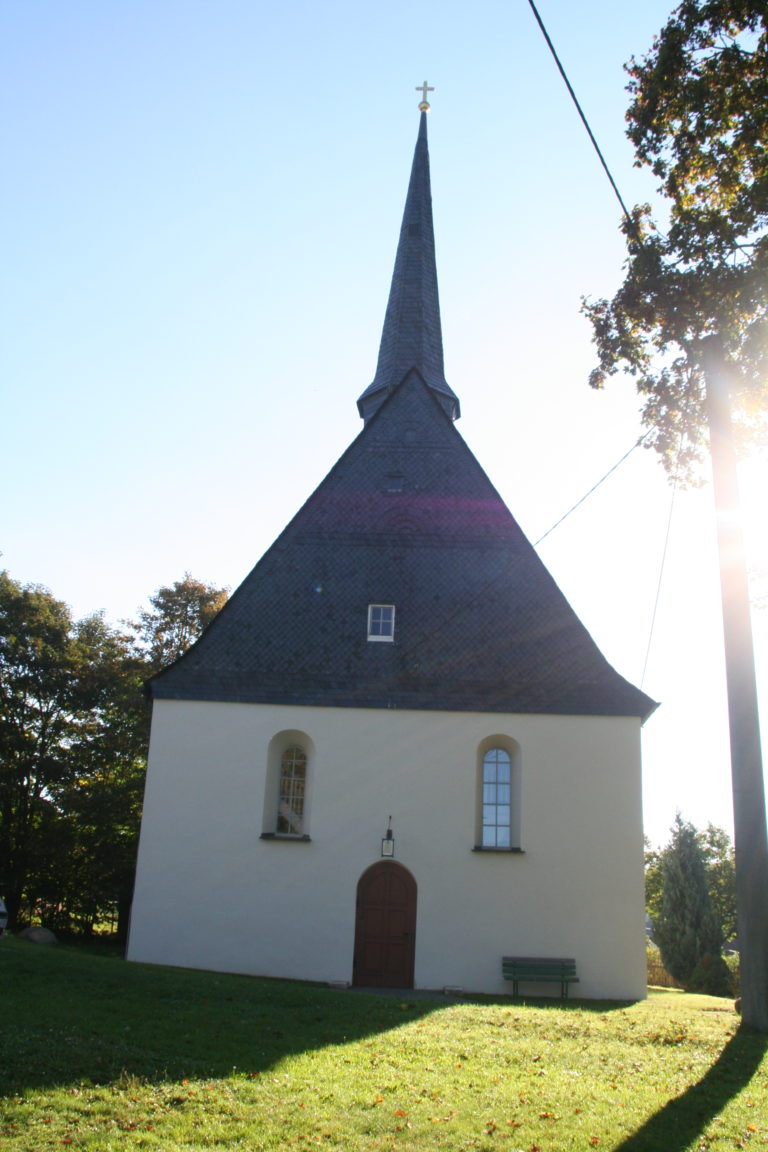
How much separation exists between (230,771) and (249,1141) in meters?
11.0

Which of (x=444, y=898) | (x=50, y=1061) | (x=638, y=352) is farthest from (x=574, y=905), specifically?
(x=50, y=1061)

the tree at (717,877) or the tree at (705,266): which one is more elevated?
the tree at (705,266)

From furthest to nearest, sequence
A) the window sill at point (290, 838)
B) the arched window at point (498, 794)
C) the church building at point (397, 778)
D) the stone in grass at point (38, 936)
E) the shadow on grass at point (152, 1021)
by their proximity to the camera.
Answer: the stone in grass at point (38, 936), the arched window at point (498, 794), the window sill at point (290, 838), the church building at point (397, 778), the shadow on grass at point (152, 1021)

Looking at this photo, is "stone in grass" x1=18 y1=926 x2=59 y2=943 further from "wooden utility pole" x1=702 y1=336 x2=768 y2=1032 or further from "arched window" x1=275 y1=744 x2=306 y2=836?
"wooden utility pole" x1=702 y1=336 x2=768 y2=1032

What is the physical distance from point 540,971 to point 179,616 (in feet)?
61.2

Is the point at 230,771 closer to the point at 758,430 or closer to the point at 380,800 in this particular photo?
the point at 380,800

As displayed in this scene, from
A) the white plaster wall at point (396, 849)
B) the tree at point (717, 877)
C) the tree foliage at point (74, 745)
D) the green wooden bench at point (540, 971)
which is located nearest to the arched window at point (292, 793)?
the white plaster wall at point (396, 849)

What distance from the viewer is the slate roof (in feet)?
57.7

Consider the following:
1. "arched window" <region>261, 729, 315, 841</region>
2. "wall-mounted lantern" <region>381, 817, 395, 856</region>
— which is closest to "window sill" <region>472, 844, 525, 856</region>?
"wall-mounted lantern" <region>381, 817, 395, 856</region>

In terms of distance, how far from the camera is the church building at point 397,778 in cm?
1631

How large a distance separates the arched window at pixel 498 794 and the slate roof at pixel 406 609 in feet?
3.11

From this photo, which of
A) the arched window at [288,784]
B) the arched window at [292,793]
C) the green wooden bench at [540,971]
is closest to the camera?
the green wooden bench at [540,971]

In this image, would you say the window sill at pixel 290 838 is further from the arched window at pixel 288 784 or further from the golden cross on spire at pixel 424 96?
the golden cross on spire at pixel 424 96

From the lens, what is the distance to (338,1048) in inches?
362
